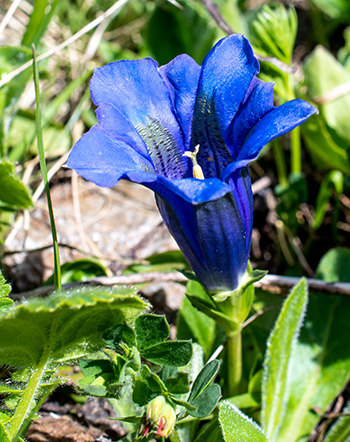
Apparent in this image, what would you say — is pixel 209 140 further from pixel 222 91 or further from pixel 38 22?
pixel 38 22

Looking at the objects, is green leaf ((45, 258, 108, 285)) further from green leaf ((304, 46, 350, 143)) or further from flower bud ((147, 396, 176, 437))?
green leaf ((304, 46, 350, 143))

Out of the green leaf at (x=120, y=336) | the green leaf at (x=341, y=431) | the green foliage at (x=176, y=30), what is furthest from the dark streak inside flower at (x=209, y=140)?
the green foliage at (x=176, y=30)

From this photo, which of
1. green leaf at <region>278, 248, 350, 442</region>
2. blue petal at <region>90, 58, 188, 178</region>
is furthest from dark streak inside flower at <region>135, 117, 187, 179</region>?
green leaf at <region>278, 248, 350, 442</region>

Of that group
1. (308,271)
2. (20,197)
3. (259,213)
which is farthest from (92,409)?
(259,213)

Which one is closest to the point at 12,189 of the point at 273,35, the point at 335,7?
the point at 273,35

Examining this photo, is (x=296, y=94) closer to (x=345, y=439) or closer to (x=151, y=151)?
(x=151, y=151)

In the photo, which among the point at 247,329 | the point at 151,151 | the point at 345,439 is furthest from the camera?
the point at 247,329
